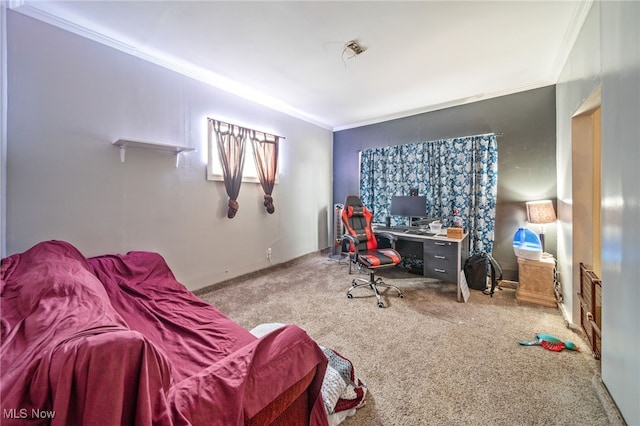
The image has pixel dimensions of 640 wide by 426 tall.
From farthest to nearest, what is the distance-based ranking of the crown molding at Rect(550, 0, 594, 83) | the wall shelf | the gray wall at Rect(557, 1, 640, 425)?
the wall shelf → the crown molding at Rect(550, 0, 594, 83) → the gray wall at Rect(557, 1, 640, 425)

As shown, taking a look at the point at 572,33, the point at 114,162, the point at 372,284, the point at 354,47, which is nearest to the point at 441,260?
the point at 372,284

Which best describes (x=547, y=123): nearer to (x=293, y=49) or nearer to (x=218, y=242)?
(x=293, y=49)

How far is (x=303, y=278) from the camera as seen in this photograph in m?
3.74

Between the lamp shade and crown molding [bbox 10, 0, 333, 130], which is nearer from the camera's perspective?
crown molding [bbox 10, 0, 333, 130]

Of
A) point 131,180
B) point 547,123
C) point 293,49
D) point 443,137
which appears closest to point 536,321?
point 547,123

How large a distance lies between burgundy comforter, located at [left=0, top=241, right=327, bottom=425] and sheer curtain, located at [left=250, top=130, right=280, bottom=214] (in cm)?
242

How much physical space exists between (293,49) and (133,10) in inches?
52.0

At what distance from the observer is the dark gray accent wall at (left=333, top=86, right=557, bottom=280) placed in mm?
3168

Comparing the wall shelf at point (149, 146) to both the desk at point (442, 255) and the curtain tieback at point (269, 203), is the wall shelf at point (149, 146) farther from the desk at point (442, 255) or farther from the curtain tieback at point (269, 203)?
the desk at point (442, 255)

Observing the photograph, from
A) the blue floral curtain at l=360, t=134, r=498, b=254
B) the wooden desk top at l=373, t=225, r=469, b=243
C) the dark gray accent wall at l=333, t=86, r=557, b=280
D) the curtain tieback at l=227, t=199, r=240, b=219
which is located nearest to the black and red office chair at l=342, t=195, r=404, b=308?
the wooden desk top at l=373, t=225, r=469, b=243

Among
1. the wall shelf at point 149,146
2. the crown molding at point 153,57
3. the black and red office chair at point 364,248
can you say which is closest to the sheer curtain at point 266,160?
the crown molding at point 153,57

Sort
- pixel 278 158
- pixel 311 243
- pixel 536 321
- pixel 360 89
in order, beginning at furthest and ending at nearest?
1. pixel 311 243
2. pixel 278 158
3. pixel 360 89
4. pixel 536 321

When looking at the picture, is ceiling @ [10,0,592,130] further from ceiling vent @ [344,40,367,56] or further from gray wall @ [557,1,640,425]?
gray wall @ [557,1,640,425]

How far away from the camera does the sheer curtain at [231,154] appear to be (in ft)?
10.6
